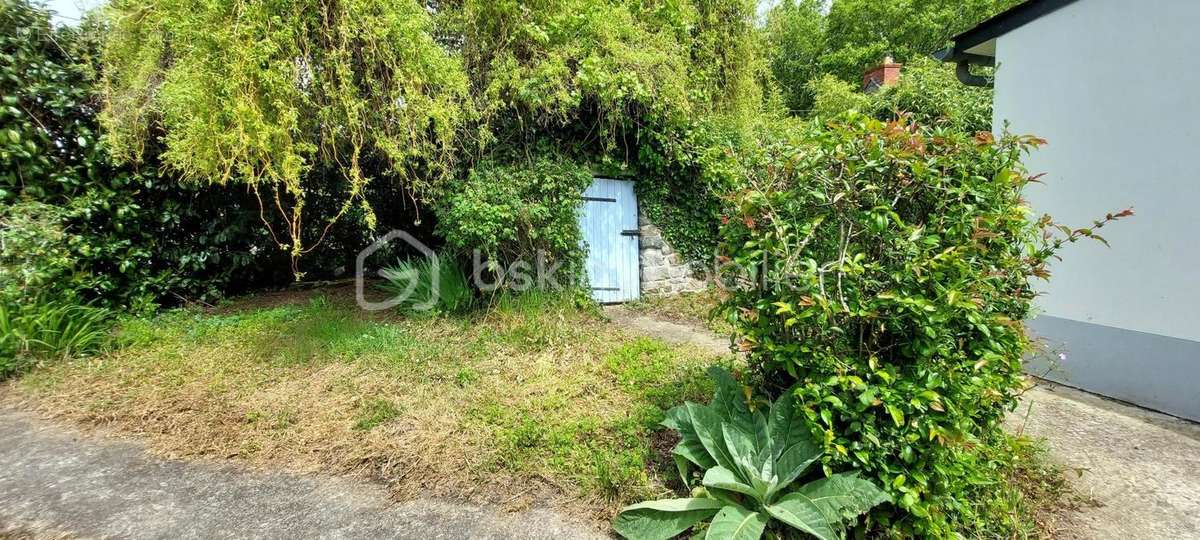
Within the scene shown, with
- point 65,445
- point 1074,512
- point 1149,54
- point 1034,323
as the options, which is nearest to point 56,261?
point 65,445

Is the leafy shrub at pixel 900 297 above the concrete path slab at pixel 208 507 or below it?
above

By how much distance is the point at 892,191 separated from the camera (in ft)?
7.04

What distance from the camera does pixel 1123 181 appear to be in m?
3.39

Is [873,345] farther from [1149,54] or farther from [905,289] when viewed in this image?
[1149,54]

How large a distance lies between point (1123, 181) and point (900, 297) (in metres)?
2.92

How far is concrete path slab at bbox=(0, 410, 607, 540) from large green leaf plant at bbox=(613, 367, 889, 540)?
1.18 ft

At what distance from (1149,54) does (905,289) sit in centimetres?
316

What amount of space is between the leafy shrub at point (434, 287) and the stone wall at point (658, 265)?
2.27 meters

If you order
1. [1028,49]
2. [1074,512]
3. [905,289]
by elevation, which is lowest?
[1074,512]

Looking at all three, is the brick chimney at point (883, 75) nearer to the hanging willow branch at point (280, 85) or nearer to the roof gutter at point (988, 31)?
the roof gutter at point (988, 31)

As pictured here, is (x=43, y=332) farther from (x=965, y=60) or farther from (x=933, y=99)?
(x=933, y=99)

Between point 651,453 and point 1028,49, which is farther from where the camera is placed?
point 1028,49

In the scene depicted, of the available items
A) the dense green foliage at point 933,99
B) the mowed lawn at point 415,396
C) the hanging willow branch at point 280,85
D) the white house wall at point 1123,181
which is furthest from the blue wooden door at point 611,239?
the white house wall at point 1123,181

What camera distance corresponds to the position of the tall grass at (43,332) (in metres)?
3.79
